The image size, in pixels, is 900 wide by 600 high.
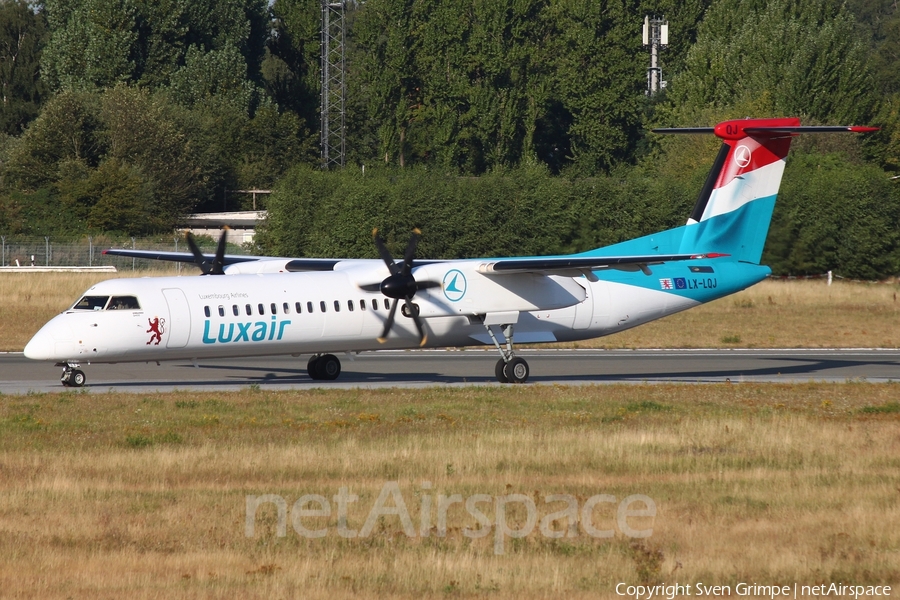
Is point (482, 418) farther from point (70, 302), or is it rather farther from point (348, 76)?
point (348, 76)

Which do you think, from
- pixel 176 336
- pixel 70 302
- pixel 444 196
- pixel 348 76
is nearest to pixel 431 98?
pixel 348 76

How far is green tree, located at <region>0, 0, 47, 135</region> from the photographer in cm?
9531

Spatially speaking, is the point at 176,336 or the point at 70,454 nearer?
the point at 70,454

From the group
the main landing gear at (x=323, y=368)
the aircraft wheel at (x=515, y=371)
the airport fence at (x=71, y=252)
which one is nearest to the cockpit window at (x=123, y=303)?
the main landing gear at (x=323, y=368)

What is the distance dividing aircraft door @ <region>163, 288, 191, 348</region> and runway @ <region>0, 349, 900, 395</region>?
1789 millimetres

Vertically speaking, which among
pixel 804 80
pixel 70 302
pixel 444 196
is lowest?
pixel 70 302

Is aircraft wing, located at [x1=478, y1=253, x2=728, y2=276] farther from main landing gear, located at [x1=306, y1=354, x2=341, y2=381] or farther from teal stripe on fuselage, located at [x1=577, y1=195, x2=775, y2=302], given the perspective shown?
main landing gear, located at [x1=306, y1=354, x2=341, y2=381]

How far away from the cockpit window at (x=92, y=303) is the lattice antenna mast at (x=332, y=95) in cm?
5611

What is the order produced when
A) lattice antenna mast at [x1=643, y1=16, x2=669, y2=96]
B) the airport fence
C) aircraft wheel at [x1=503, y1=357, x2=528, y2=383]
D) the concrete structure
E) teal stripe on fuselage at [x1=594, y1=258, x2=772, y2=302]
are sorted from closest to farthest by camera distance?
aircraft wheel at [x1=503, y1=357, x2=528, y2=383] < teal stripe on fuselage at [x1=594, y1=258, x2=772, y2=302] < the airport fence < the concrete structure < lattice antenna mast at [x1=643, y1=16, x2=669, y2=96]

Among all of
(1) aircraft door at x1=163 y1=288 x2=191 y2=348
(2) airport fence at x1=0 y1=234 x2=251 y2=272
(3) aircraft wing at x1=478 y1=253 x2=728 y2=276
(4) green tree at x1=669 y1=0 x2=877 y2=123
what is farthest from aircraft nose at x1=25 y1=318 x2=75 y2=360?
(4) green tree at x1=669 y1=0 x2=877 y2=123

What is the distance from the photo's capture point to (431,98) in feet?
292

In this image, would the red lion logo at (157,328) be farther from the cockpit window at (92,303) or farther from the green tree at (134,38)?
the green tree at (134,38)

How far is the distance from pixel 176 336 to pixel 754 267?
1463 centimetres
